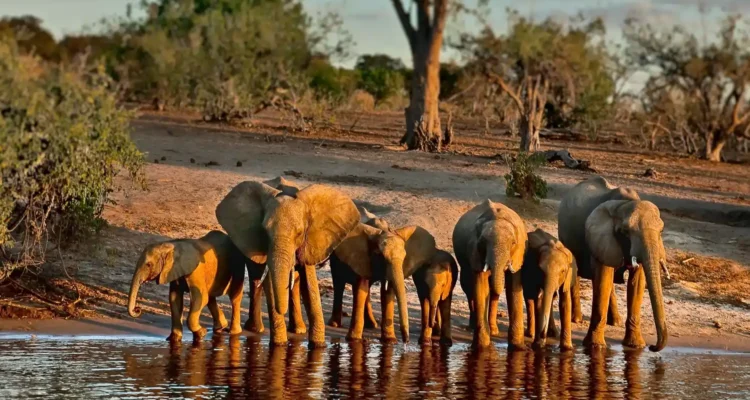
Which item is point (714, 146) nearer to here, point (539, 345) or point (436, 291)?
point (539, 345)

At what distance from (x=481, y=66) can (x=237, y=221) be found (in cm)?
2022

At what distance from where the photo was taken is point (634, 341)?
43.6 feet

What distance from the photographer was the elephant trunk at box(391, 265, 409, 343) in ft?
40.1

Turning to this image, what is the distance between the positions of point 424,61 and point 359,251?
1326cm

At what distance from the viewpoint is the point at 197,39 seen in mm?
34344

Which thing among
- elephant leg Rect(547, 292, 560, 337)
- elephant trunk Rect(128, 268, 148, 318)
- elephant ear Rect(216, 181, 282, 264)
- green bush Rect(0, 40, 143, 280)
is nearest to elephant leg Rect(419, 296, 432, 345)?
elephant leg Rect(547, 292, 560, 337)

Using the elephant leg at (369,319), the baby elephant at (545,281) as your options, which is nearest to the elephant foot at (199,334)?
the elephant leg at (369,319)

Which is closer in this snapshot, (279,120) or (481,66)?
(279,120)

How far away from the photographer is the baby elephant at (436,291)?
12.7 m

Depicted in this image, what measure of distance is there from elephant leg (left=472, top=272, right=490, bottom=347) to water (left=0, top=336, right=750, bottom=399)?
0.46 ft

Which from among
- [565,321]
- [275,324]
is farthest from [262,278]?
[565,321]

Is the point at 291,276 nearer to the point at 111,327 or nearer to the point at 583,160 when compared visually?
the point at 111,327

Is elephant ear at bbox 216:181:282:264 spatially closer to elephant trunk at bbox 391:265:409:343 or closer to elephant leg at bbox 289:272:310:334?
elephant leg at bbox 289:272:310:334

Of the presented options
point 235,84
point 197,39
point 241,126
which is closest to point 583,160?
point 241,126
